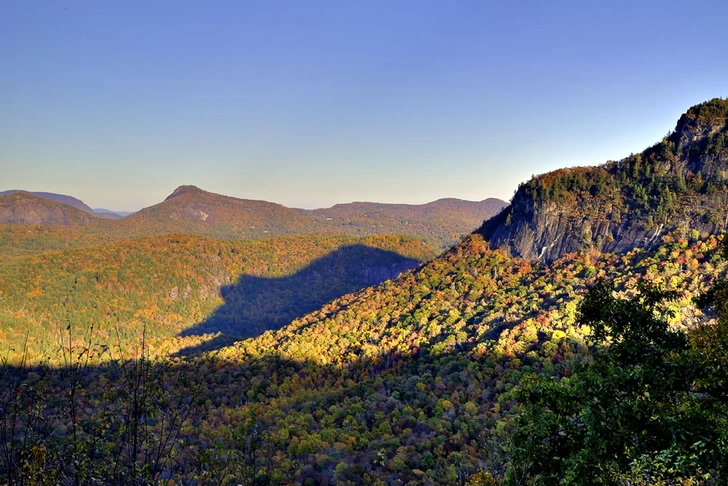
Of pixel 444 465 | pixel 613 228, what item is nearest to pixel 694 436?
pixel 444 465

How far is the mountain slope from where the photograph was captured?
7200cm

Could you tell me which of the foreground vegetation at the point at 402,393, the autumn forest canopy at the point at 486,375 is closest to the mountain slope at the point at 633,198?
the autumn forest canopy at the point at 486,375

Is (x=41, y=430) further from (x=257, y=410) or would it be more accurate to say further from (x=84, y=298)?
(x=84, y=298)

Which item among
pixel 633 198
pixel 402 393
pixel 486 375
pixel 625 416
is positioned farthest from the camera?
pixel 633 198

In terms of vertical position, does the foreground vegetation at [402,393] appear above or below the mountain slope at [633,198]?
below

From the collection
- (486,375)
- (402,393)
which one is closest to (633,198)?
(486,375)

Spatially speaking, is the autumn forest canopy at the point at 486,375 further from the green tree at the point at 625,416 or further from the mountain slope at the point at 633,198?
the mountain slope at the point at 633,198

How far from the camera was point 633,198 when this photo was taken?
272ft

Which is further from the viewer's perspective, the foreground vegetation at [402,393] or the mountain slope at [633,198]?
the mountain slope at [633,198]

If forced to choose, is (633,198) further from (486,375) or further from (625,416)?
(625,416)

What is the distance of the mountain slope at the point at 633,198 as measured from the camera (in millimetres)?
72000

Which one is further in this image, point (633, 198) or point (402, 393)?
point (633, 198)

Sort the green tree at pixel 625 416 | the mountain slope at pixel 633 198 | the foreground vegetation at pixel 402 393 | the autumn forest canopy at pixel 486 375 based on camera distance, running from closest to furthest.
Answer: the green tree at pixel 625 416 < the foreground vegetation at pixel 402 393 < the autumn forest canopy at pixel 486 375 < the mountain slope at pixel 633 198

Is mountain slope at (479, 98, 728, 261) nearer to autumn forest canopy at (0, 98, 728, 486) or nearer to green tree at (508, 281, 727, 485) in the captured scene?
autumn forest canopy at (0, 98, 728, 486)
